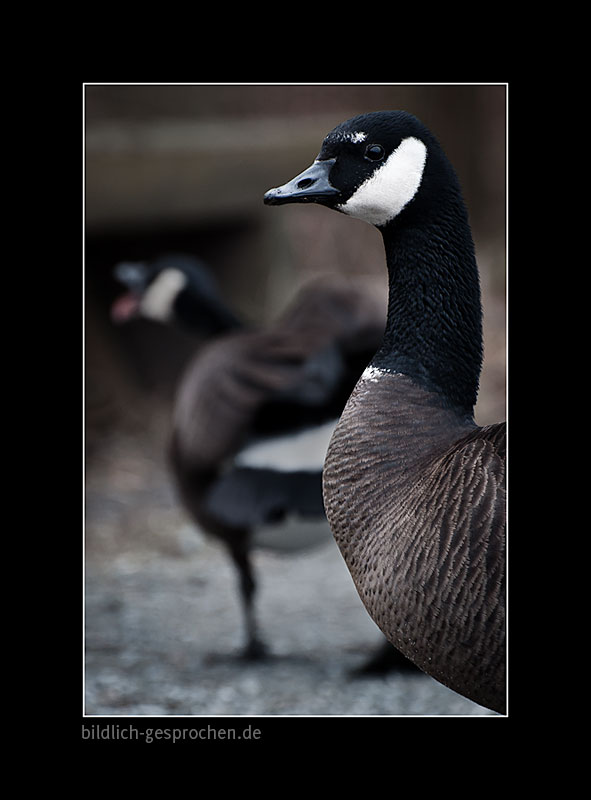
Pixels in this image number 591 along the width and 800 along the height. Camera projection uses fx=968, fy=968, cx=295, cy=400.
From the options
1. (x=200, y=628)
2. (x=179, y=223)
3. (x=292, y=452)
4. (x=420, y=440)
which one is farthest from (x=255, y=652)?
(x=179, y=223)

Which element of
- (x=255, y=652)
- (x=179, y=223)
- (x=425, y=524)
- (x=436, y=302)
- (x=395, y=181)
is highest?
(x=179, y=223)

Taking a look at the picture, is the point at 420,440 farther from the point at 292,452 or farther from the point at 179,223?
the point at 179,223

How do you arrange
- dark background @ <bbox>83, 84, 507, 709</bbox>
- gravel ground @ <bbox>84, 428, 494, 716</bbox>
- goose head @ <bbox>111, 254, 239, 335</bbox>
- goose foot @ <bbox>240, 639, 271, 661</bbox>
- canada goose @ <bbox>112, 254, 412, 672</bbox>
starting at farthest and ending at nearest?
dark background @ <bbox>83, 84, 507, 709</bbox>
goose head @ <bbox>111, 254, 239, 335</bbox>
goose foot @ <bbox>240, 639, 271, 661</bbox>
canada goose @ <bbox>112, 254, 412, 672</bbox>
gravel ground @ <bbox>84, 428, 494, 716</bbox>

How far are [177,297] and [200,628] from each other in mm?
1457

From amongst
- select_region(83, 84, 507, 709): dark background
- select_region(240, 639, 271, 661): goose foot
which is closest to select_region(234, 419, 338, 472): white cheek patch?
select_region(240, 639, 271, 661): goose foot

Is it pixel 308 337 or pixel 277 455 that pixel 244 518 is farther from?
pixel 308 337

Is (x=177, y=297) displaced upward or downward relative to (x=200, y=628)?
upward

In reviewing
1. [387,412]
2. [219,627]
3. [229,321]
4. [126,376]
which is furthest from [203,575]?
[387,412]

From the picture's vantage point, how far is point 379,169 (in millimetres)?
2010

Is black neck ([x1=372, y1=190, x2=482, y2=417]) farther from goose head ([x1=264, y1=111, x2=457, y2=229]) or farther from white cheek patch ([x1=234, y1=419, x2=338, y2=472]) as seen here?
white cheek patch ([x1=234, y1=419, x2=338, y2=472])

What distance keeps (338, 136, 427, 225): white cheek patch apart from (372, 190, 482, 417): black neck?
1.8 inches

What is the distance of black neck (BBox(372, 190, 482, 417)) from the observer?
2053 mm

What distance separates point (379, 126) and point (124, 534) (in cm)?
340

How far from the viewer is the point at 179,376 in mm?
6246
